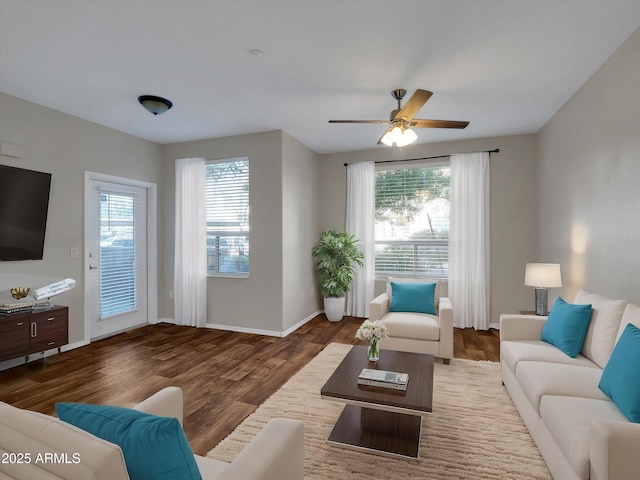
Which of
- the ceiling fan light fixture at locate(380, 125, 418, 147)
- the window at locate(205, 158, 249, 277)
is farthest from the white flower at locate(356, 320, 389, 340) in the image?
the window at locate(205, 158, 249, 277)

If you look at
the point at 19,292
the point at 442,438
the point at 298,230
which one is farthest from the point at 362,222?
the point at 19,292

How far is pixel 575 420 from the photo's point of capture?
5.39 feet

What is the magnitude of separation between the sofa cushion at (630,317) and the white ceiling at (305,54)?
1.93 m

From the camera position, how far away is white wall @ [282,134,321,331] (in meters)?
4.72

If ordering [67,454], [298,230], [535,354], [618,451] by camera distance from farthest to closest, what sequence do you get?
1. [298,230]
2. [535,354]
3. [618,451]
4. [67,454]

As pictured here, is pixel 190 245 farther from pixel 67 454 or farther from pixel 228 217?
pixel 67 454

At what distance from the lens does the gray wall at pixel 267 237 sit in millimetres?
4633

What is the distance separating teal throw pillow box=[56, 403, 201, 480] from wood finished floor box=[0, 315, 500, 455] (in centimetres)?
145

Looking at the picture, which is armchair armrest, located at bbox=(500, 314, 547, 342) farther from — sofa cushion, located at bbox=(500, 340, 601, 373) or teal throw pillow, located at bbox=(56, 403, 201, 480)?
teal throw pillow, located at bbox=(56, 403, 201, 480)

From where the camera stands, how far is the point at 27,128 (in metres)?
3.61

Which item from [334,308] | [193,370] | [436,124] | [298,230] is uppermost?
[436,124]

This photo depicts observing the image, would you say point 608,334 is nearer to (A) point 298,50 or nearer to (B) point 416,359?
(B) point 416,359

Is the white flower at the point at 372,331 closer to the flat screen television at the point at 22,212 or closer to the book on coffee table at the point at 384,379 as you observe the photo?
the book on coffee table at the point at 384,379

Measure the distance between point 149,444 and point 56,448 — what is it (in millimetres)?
209
